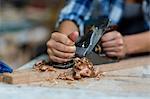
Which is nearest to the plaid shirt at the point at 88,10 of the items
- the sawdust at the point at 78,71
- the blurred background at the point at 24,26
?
the sawdust at the point at 78,71

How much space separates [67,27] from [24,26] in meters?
1.07

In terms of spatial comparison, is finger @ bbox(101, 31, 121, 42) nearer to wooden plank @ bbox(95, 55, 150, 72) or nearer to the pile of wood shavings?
wooden plank @ bbox(95, 55, 150, 72)

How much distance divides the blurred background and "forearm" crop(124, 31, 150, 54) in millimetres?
1080

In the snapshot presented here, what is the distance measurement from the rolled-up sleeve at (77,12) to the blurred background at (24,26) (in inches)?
32.9

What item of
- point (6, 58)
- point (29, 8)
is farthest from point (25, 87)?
point (29, 8)

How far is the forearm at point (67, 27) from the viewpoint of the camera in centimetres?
151

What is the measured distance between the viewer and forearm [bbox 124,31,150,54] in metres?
1.42

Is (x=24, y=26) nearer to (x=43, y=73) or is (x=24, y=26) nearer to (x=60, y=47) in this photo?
(x=60, y=47)

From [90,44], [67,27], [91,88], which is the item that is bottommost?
[91,88]

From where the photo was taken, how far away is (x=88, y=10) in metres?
1.68

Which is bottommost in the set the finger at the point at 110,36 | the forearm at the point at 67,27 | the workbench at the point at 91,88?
the workbench at the point at 91,88

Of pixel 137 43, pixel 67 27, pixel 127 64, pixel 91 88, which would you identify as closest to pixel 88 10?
pixel 67 27

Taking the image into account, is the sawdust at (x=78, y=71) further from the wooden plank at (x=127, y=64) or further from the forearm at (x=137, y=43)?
the forearm at (x=137, y=43)

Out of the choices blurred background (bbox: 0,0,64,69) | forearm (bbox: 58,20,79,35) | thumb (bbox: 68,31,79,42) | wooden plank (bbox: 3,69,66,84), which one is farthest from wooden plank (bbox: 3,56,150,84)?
blurred background (bbox: 0,0,64,69)
